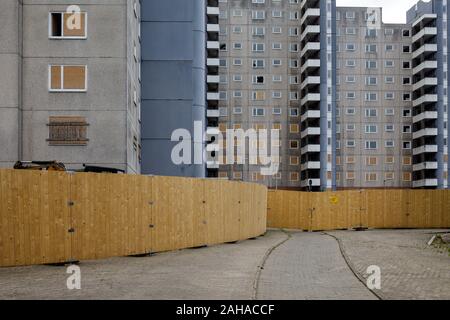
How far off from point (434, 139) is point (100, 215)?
69.1 m

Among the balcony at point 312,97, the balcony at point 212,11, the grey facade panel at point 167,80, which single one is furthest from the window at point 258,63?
the grey facade panel at point 167,80

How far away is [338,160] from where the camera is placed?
78000mm

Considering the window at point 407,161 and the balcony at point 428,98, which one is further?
the window at point 407,161

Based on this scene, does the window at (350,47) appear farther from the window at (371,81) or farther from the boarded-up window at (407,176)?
the boarded-up window at (407,176)

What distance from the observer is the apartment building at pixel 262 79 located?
76.2 metres

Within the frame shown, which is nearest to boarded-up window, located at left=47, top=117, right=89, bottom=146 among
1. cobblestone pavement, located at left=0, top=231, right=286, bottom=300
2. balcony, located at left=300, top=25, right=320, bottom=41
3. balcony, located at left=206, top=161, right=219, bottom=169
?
cobblestone pavement, located at left=0, top=231, right=286, bottom=300

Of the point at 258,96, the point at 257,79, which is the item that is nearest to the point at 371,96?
the point at 258,96

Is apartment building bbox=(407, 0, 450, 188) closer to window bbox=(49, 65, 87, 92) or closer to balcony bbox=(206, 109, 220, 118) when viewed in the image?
balcony bbox=(206, 109, 220, 118)

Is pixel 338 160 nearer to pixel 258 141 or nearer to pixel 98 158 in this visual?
pixel 258 141

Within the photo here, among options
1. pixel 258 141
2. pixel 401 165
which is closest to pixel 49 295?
pixel 258 141

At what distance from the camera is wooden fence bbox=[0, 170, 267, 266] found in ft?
47.3

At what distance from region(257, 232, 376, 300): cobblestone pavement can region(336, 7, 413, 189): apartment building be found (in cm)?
5972

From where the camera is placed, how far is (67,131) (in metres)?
27.1

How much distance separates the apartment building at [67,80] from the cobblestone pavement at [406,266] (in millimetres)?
12069
